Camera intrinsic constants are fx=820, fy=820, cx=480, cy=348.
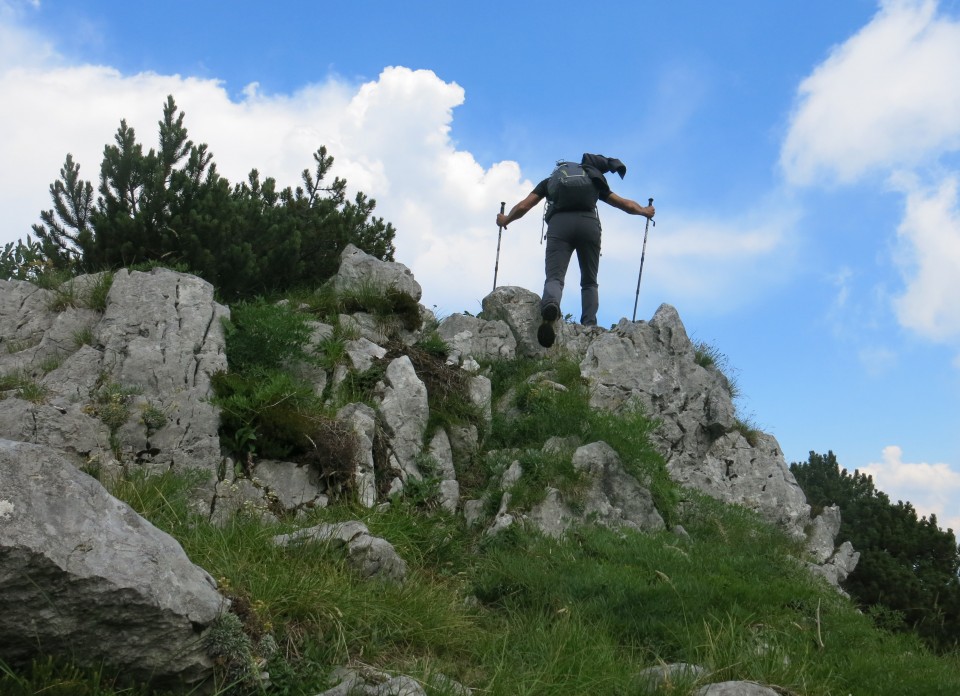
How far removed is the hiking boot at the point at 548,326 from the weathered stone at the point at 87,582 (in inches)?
387

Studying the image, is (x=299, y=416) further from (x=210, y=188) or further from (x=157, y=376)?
(x=210, y=188)

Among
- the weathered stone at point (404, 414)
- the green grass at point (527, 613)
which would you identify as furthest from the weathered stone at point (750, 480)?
the weathered stone at point (404, 414)

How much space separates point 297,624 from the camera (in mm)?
5836

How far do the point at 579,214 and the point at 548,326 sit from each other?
9.06 feet

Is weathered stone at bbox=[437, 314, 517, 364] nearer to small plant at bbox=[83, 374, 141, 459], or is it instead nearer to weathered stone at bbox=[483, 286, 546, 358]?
weathered stone at bbox=[483, 286, 546, 358]

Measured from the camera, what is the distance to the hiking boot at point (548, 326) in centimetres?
1430

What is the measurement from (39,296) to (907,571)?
2267cm

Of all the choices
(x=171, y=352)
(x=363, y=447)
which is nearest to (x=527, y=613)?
(x=363, y=447)

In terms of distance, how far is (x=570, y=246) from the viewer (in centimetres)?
1580

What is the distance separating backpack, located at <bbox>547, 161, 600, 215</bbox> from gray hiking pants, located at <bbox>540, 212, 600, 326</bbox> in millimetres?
161

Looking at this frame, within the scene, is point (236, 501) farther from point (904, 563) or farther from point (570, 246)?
point (904, 563)

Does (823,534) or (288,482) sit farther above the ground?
(823,534)

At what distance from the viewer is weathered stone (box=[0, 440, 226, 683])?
14.4 ft

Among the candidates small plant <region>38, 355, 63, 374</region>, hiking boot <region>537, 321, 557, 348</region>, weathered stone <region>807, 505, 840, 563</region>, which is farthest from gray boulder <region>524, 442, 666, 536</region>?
small plant <region>38, 355, 63, 374</region>
